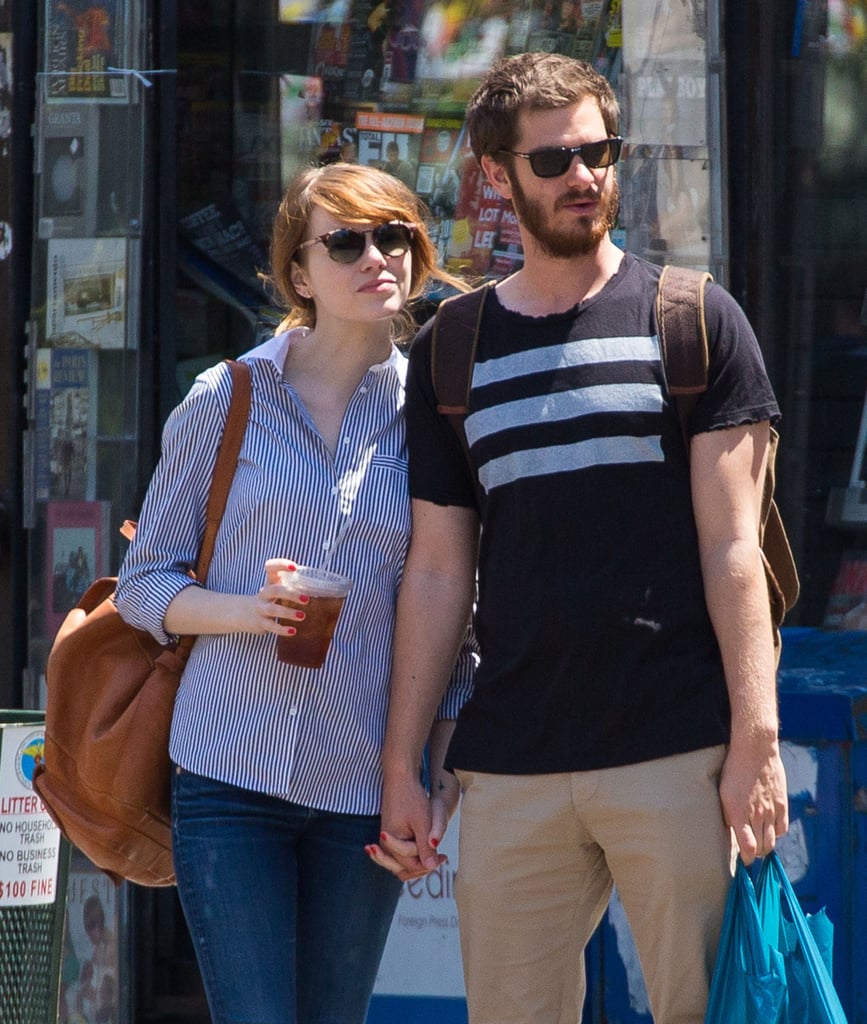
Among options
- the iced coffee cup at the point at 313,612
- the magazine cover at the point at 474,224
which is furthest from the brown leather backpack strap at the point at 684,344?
the magazine cover at the point at 474,224

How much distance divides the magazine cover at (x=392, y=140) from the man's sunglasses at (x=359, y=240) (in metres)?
1.87

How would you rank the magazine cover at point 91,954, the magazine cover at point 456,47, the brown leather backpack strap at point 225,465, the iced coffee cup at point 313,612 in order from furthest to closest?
the magazine cover at point 456,47 < the magazine cover at point 91,954 < the brown leather backpack strap at point 225,465 < the iced coffee cup at point 313,612

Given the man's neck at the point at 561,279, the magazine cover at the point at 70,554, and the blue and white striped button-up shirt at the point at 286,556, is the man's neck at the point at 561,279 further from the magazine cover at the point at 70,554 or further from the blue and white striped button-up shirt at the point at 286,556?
the magazine cover at the point at 70,554

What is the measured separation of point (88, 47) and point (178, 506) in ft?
7.02

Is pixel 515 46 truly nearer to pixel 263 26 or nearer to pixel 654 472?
pixel 263 26

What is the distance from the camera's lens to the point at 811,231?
14.7 feet

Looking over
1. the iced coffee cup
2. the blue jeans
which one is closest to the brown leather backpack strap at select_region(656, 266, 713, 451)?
the iced coffee cup

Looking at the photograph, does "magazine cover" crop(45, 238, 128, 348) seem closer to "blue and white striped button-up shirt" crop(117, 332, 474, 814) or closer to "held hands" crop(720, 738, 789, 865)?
"blue and white striped button-up shirt" crop(117, 332, 474, 814)

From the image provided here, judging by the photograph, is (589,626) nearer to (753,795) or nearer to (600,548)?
(600,548)

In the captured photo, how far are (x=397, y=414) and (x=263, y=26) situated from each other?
225 cm

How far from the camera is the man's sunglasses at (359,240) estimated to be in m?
2.72

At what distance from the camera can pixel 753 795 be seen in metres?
2.34

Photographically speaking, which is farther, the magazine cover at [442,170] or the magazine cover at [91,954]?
the magazine cover at [442,170]

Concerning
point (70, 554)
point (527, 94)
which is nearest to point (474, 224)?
point (70, 554)
